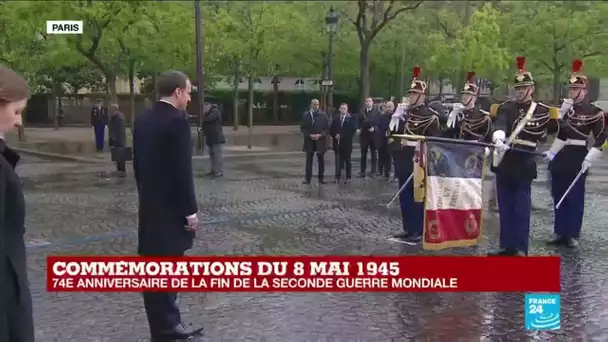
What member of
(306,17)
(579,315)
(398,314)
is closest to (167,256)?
(398,314)

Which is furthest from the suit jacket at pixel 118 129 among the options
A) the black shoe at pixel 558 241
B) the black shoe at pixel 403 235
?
the black shoe at pixel 558 241

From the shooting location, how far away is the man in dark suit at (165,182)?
17.4 ft

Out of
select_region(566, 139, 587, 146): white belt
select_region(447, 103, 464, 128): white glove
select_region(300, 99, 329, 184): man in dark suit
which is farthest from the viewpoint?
select_region(300, 99, 329, 184): man in dark suit

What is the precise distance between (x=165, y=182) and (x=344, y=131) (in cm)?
1167

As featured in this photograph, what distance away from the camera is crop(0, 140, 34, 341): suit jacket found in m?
3.18

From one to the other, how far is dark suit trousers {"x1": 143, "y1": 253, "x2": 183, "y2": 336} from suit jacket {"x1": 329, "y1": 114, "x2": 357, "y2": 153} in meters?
11.2

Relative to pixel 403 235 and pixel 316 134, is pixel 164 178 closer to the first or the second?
pixel 403 235

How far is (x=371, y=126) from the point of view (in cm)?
1767

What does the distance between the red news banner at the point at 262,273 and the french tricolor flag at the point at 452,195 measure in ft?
5.82

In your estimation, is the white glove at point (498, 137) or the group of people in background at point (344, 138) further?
the group of people in background at point (344, 138)

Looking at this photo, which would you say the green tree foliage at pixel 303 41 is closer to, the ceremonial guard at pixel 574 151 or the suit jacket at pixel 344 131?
the suit jacket at pixel 344 131

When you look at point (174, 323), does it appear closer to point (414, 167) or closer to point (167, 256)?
point (167, 256)

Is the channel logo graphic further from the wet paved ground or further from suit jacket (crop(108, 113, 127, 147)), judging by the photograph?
suit jacket (crop(108, 113, 127, 147))

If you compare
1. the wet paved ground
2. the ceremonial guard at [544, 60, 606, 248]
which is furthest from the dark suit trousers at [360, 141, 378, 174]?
the ceremonial guard at [544, 60, 606, 248]
